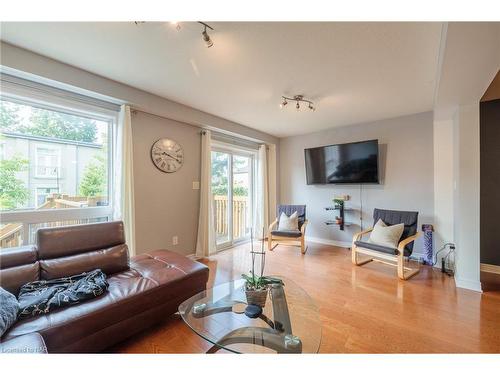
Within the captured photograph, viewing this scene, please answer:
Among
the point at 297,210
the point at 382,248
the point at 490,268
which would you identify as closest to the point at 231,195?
the point at 297,210

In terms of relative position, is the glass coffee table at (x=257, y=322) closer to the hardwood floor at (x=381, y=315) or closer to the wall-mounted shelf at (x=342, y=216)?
the hardwood floor at (x=381, y=315)

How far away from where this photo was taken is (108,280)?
183cm

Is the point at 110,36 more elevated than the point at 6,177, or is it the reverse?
the point at 110,36

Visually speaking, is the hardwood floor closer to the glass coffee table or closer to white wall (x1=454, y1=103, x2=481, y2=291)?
white wall (x1=454, y1=103, x2=481, y2=291)

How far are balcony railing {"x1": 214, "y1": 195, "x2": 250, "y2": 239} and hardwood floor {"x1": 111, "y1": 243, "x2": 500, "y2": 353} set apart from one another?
1130mm

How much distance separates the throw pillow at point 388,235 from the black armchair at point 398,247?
0.22 feet

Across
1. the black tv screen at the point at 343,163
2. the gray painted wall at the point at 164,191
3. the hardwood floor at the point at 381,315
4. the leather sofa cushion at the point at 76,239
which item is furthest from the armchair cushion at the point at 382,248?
the leather sofa cushion at the point at 76,239

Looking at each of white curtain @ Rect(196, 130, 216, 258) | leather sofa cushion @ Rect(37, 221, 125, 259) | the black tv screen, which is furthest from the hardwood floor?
the black tv screen

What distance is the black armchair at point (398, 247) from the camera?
282cm

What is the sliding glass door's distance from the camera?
13.6 feet

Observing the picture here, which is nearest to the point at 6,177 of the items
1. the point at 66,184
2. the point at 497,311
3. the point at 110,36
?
the point at 66,184

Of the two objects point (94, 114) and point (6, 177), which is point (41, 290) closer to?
point (6, 177)
